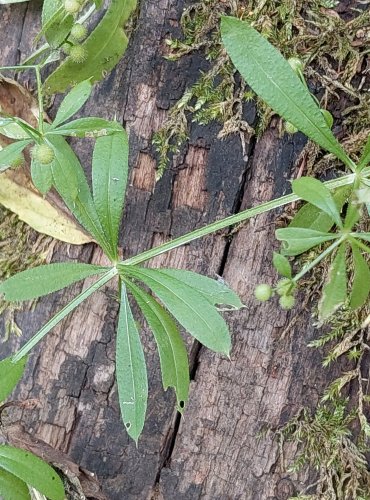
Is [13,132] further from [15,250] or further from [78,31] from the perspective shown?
[15,250]

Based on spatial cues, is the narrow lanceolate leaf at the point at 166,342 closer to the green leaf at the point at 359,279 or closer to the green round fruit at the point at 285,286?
the green round fruit at the point at 285,286

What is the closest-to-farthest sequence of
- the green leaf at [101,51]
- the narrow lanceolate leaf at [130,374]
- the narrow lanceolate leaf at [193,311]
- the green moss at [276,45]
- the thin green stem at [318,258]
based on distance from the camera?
the thin green stem at [318,258]
the narrow lanceolate leaf at [193,311]
the narrow lanceolate leaf at [130,374]
the green moss at [276,45]
the green leaf at [101,51]

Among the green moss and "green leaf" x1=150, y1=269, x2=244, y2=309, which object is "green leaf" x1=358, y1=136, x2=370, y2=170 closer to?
the green moss

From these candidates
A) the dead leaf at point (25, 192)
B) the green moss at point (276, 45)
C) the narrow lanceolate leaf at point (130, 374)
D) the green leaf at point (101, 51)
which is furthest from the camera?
the dead leaf at point (25, 192)

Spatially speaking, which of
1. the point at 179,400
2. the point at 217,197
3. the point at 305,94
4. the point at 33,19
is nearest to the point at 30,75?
the point at 33,19

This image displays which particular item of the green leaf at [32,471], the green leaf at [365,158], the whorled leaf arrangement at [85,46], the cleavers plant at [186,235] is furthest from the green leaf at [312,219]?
the green leaf at [32,471]

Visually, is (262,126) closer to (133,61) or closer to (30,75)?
(133,61)

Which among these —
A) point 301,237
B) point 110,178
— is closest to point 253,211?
point 301,237
